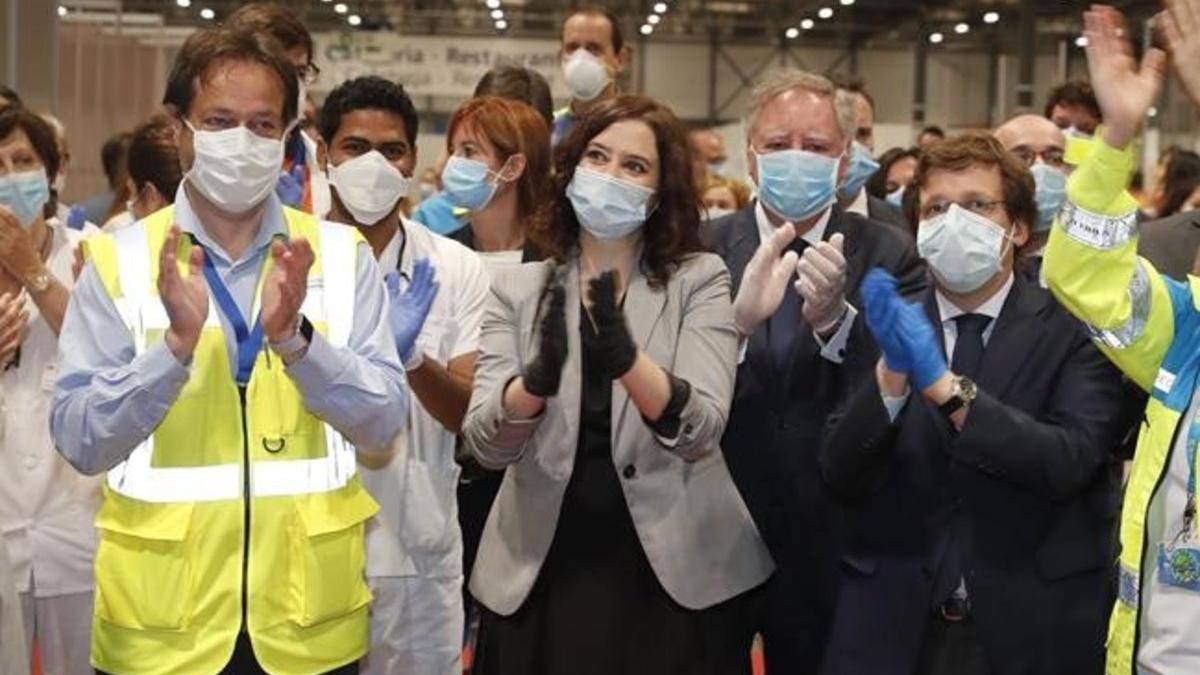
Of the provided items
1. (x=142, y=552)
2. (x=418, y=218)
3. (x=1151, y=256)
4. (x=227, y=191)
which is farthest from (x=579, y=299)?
(x=418, y=218)

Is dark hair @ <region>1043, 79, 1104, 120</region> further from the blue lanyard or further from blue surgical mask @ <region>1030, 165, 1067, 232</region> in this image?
the blue lanyard

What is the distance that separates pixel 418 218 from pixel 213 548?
10.0 ft

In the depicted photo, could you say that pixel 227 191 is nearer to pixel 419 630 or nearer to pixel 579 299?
pixel 579 299

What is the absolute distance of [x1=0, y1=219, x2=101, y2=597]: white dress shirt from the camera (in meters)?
3.55

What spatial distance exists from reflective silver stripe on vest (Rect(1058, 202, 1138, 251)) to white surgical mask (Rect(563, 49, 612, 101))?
3.18 meters

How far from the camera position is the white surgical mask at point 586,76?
5637 millimetres

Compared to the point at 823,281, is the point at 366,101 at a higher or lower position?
higher

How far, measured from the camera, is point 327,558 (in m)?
2.56

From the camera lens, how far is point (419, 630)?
370 centimetres

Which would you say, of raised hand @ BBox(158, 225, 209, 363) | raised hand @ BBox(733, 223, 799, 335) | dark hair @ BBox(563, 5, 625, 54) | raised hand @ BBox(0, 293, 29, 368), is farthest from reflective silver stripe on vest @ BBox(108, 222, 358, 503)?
dark hair @ BBox(563, 5, 625, 54)

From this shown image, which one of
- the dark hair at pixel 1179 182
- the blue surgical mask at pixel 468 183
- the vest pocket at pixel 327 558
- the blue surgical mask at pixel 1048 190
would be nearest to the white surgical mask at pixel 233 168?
the vest pocket at pixel 327 558

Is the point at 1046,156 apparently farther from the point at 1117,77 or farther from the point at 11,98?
the point at 11,98

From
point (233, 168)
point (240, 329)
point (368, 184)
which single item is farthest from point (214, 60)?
point (368, 184)

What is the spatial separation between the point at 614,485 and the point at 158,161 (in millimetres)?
1822
